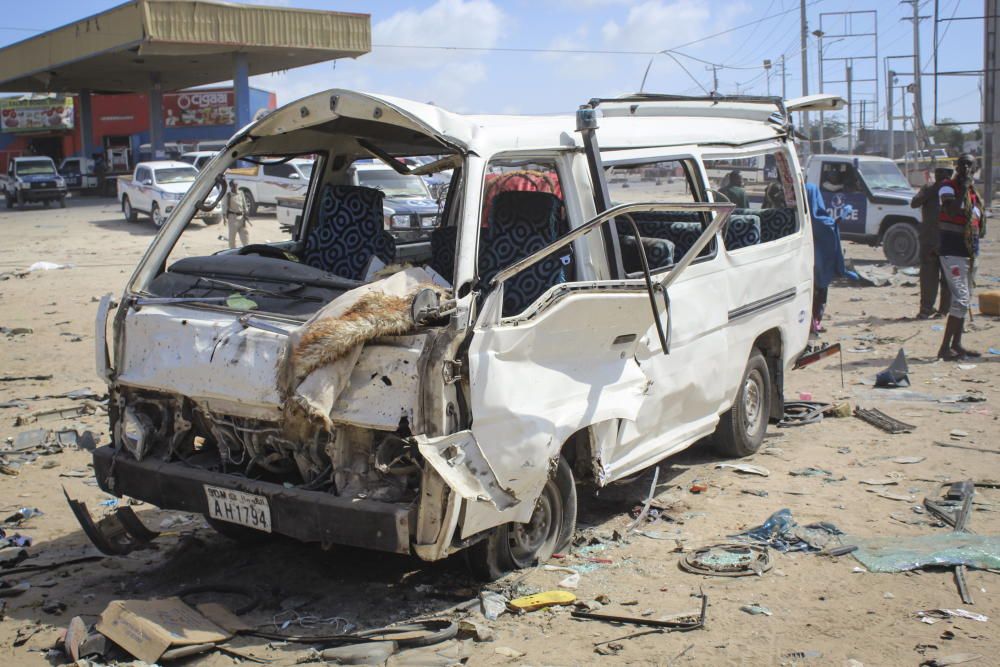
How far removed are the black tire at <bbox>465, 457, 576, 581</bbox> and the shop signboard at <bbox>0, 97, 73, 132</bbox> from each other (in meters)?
57.6

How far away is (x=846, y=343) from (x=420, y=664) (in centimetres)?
874

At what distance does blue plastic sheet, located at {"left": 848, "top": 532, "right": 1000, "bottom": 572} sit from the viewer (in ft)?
16.5

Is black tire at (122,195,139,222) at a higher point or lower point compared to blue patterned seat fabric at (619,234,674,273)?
higher

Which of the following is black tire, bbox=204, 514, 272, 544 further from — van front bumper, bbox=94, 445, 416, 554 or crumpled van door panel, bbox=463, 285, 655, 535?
crumpled van door panel, bbox=463, 285, 655, 535

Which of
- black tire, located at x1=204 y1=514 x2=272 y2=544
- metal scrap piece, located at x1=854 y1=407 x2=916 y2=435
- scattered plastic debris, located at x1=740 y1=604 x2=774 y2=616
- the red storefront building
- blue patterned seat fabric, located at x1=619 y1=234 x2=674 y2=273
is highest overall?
the red storefront building

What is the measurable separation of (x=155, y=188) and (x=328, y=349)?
24914 millimetres

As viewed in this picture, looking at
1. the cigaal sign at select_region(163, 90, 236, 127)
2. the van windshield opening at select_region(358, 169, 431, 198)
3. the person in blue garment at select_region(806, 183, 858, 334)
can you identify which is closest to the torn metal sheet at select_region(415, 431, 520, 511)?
the person in blue garment at select_region(806, 183, 858, 334)

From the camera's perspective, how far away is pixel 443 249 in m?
6.27

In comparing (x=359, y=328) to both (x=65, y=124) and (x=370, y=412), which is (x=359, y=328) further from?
(x=65, y=124)

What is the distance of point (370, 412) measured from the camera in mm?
4145

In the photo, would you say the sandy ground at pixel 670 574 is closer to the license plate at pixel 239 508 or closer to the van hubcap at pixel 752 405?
the van hubcap at pixel 752 405

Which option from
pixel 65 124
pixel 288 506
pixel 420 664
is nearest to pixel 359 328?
pixel 288 506

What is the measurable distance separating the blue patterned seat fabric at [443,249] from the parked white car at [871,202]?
43.1 feet

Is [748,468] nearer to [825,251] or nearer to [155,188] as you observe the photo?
[825,251]
